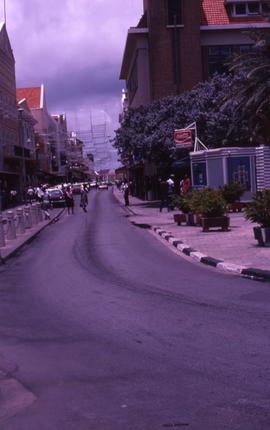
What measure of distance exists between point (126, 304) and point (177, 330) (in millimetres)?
2359

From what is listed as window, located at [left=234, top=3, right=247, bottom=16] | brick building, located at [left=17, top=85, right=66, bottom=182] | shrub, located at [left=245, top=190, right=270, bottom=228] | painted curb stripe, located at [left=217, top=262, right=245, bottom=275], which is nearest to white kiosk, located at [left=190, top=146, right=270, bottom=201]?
shrub, located at [left=245, top=190, right=270, bottom=228]

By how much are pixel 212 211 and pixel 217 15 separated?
150 ft

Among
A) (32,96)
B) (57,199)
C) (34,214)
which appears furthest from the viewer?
(32,96)

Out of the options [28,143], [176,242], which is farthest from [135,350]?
[28,143]

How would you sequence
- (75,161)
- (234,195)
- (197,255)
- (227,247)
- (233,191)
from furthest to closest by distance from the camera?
1. (75,161)
2. (234,195)
3. (233,191)
4. (227,247)
5. (197,255)

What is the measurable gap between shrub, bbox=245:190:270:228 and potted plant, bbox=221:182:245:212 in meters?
16.3

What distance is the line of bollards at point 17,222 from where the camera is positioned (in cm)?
2672

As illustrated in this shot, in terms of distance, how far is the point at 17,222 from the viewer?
1238 inches

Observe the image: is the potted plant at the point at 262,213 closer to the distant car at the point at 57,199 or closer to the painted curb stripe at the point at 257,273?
the painted curb stripe at the point at 257,273

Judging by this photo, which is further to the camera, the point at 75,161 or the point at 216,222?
the point at 75,161

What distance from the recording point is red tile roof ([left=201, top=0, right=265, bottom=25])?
65.2m

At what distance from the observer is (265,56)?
27.1 meters

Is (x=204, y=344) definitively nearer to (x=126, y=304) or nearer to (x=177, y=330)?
(x=177, y=330)

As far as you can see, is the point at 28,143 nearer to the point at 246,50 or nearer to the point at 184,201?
the point at 246,50
